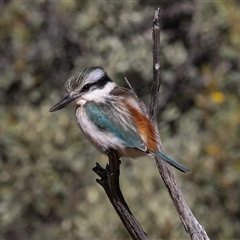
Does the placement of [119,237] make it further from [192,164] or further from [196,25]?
[196,25]

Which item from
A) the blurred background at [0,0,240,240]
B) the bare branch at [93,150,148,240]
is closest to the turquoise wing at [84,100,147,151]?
the bare branch at [93,150,148,240]

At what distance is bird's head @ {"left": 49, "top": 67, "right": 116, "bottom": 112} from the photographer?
2973mm

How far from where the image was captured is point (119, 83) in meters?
5.69

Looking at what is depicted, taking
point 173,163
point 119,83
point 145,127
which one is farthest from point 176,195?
point 119,83

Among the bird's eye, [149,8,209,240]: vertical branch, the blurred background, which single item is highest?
the blurred background

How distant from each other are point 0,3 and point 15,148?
1.41 m

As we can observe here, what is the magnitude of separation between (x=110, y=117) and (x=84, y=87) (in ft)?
0.62

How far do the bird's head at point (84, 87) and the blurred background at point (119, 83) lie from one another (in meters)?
1.45

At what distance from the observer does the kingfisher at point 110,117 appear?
282 cm

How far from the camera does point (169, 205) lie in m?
4.39

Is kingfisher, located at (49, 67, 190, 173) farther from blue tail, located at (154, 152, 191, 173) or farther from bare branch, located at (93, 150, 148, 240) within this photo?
bare branch, located at (93, 150, 148, 240)

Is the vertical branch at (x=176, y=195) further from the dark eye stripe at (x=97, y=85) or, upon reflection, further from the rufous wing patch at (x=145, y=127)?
the dark eye stripe at (x=97, y=85)

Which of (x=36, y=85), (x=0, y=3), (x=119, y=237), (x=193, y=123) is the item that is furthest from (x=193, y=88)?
(x=119, y=237)

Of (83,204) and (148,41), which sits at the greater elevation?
(148,41)
